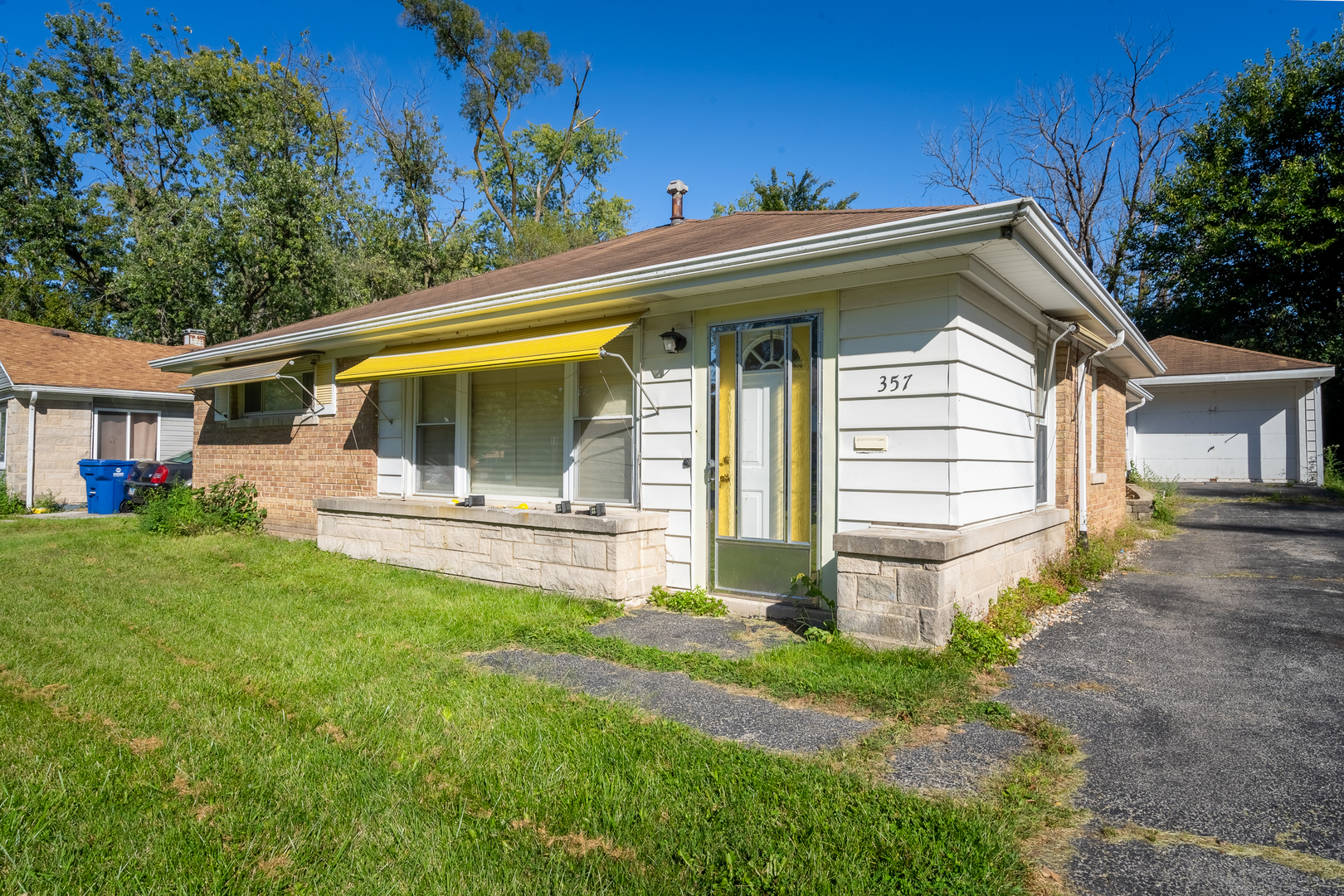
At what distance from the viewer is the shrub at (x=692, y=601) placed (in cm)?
597

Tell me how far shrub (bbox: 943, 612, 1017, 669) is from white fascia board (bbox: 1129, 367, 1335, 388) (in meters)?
13.9

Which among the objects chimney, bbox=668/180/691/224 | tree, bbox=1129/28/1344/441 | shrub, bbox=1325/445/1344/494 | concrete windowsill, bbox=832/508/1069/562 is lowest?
concrete windowsill, bbox=832/508/1069/562

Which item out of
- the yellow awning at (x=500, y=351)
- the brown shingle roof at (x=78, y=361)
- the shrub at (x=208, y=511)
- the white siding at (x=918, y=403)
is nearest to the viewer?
the white siding at (x=918, y=403)

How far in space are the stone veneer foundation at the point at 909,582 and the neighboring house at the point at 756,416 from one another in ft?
0.05

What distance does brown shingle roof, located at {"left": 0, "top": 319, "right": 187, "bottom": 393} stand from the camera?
1570 cm

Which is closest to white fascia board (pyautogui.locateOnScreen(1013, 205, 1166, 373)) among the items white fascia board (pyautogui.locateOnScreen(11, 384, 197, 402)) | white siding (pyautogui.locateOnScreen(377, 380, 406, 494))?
white siding (pyautogui.locateOnScreen(377, 380, 406, 494))

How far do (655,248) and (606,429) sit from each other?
2075mm

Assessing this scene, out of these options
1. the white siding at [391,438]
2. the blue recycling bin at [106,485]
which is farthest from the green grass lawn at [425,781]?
the blue recycling bin at [106,485]

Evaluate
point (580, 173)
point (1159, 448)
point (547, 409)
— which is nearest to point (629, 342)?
point (547, 409)

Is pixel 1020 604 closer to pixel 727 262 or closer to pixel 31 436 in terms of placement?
pixel 727 262

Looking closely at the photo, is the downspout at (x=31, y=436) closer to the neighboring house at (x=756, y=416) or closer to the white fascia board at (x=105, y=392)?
the white fascia board at (x=105, y=392)

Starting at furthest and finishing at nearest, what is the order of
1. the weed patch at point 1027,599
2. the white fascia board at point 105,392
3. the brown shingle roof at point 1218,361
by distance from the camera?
the brown shingle roof at point 1218,361 → the white fascia board at point 105,392 → the weed patch at point 1027,599

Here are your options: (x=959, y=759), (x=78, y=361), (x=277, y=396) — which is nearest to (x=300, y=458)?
(x=277, y=396)

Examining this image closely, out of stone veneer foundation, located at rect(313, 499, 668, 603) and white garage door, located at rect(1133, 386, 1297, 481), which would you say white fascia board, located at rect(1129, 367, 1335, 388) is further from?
stone veneer foundation, located at rect(313, 499, 668, 603)
